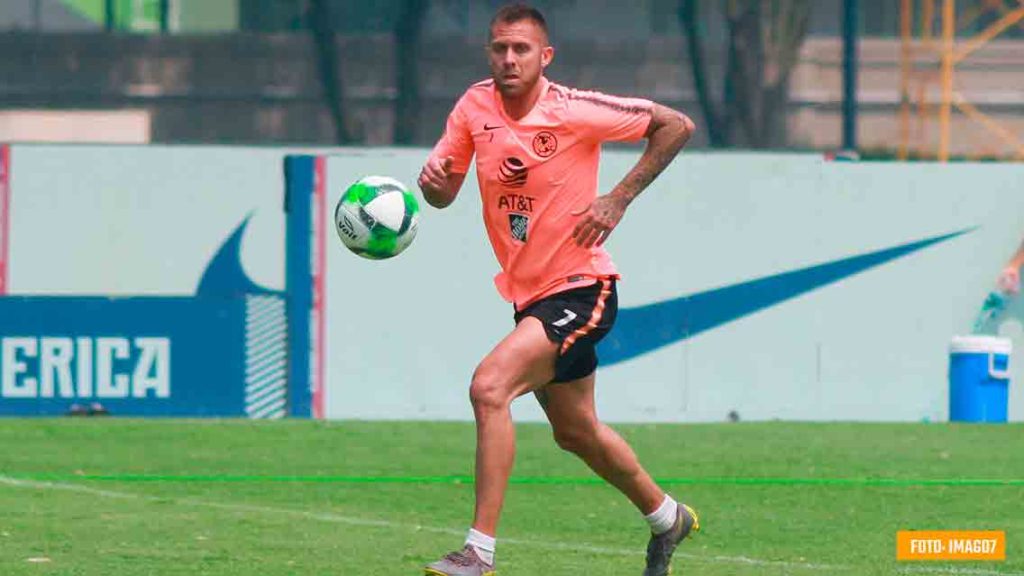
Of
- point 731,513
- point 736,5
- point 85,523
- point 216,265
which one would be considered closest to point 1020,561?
point 731,513

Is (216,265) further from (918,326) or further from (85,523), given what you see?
(85,523)

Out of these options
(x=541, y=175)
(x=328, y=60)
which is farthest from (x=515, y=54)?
(x=328, y=60)

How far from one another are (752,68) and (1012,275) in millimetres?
9395

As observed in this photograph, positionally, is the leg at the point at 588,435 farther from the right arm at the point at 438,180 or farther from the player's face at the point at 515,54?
the player's face at the point at 515,54

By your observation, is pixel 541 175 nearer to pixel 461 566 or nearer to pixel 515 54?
pixel 515 54

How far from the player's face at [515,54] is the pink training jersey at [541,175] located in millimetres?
154

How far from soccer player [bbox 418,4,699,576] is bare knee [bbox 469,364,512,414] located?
28mm

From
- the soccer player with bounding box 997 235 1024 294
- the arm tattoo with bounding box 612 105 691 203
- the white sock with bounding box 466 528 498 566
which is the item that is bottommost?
the white sock with bounding box 466 528 498 566

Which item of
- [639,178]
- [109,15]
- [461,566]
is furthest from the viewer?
[109,15]

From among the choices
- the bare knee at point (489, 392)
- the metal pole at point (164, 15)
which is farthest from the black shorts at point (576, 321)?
the metal pole at point (164, 15)

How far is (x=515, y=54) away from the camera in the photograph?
802 centimetres

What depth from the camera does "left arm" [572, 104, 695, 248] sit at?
7980 mm

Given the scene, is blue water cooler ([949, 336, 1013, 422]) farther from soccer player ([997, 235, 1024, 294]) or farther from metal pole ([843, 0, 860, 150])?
metal pole ([843, 0, 860, 150])

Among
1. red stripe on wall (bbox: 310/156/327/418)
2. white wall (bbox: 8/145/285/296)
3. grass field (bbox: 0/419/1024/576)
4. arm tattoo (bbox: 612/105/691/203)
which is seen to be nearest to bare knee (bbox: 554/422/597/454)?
grass field (bbox: 0/419/1024/576)
